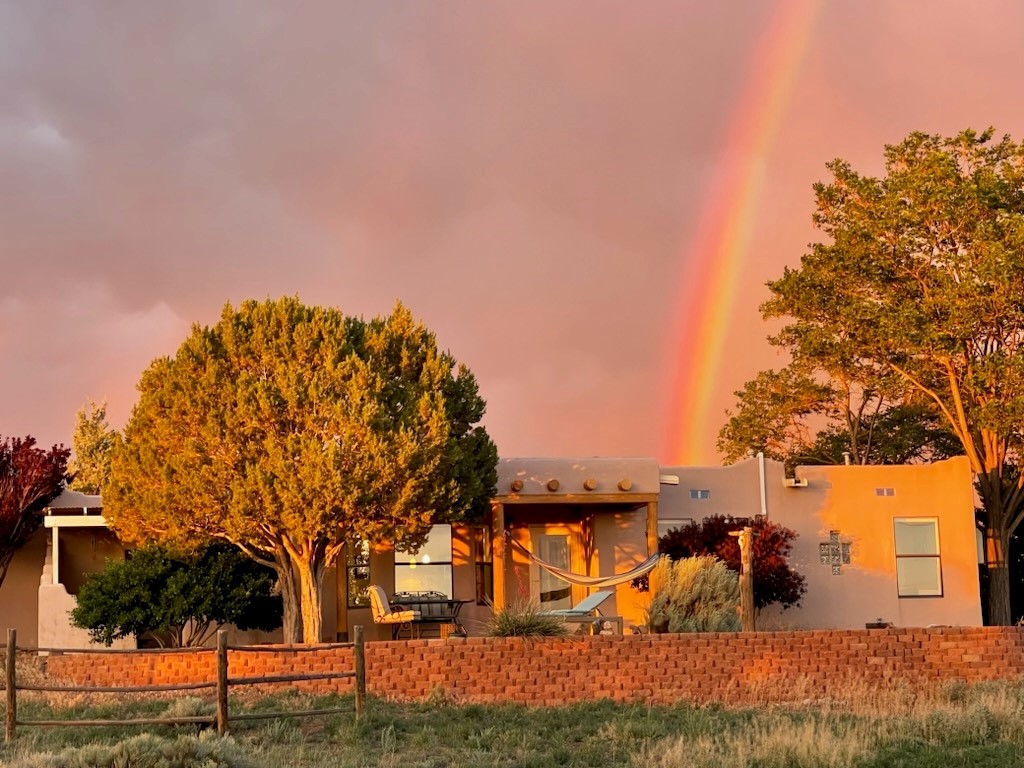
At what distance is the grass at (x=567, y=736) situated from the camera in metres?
11.5

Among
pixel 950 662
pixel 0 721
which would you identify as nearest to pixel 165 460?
pixel 0 721

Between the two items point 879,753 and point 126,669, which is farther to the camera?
point 126,669

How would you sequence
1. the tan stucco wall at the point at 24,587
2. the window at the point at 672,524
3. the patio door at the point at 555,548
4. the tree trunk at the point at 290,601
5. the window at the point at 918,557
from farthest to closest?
the window at the point at 918,557 < the patio door at the point at 555,548 < the window at the point at 672,524 < the tan stucco wall at the point at 24,587 < the tree trunk at the point at 290,601

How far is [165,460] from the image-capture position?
19.3 meters

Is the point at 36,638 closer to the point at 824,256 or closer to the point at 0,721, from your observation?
the point at 0,721

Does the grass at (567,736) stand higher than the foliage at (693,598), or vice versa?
the foliage at (693,598)

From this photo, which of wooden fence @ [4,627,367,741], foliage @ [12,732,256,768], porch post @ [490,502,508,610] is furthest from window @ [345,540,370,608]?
foliage @ [12,732,256,768]

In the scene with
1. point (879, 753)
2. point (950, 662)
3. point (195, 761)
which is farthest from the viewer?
point (950, 662)

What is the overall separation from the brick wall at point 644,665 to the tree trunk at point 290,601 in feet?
9.66

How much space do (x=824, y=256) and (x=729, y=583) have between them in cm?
1001

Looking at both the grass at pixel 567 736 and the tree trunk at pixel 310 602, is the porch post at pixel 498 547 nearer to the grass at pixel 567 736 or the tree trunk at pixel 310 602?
the tree trunk at pixel 310 602

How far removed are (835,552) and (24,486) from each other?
14.6 metres

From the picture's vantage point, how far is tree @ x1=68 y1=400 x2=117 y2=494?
41344mm

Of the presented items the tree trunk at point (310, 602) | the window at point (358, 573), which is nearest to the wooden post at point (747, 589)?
the tree trunk at point (310, 602)
